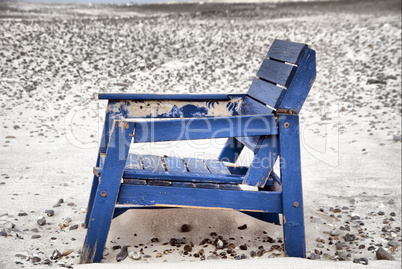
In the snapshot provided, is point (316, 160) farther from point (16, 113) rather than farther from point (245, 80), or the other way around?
point (16, 113)

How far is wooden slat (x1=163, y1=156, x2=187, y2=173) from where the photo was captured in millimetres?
3029

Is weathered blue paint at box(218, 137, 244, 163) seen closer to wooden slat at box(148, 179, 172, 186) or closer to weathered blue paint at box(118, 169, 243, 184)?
weathered blue paint at box(118, 169, 243, 184)

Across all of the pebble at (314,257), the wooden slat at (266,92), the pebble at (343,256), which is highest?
the wooden slat at (266,92)

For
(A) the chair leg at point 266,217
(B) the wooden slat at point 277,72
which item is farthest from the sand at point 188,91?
(B) the wooden slat at point 277,72

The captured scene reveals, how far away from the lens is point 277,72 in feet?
9.82

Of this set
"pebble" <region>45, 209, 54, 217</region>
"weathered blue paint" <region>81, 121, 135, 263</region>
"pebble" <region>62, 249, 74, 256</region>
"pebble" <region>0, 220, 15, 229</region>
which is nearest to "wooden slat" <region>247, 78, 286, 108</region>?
"weathered blue paint" <region>81, 121, 135, 263</region>

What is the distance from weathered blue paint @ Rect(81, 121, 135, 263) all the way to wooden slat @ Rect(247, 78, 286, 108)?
954 mm

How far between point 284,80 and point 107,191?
1.30m

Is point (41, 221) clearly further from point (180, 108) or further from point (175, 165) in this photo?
point (180, 108)

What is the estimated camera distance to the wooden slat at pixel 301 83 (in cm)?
272

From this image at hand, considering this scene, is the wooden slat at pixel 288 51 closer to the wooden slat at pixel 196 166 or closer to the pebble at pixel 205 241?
the wooden slat at pixel 196 166

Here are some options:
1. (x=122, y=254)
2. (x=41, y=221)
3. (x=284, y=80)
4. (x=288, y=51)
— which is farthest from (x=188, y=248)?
(x=288, y=51)

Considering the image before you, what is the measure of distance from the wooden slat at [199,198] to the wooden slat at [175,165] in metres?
0.29

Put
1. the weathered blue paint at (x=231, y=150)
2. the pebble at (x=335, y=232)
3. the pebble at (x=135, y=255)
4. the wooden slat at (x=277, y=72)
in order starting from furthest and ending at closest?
the weathered blue paint at (x=231, y=150)
the pebble at (x=335, y=232)
the pebble at (x=135, y=255)
the wooden slat at (x=277, y=72)
